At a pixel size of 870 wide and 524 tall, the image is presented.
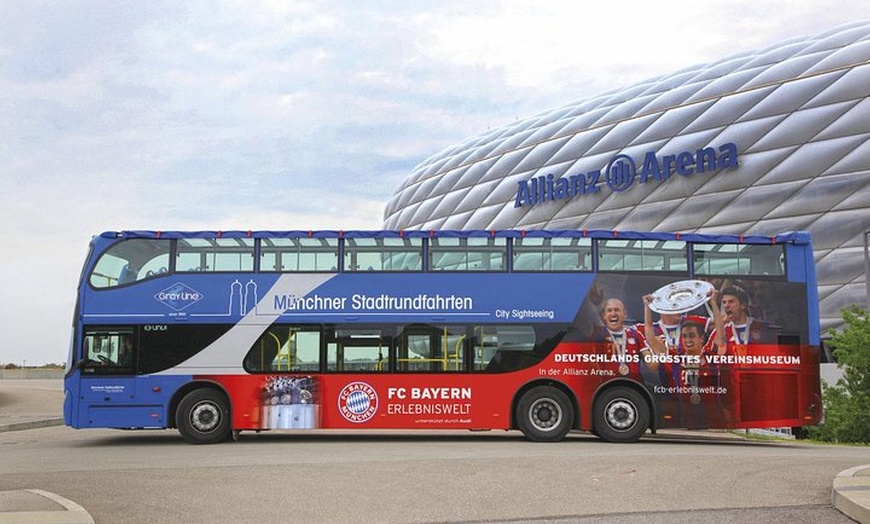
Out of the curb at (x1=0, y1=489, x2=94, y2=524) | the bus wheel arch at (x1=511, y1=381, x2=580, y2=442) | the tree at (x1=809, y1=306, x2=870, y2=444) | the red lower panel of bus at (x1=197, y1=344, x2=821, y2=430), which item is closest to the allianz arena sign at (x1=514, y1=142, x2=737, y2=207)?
the tree at (x1=809, y1=306, x2=870, y2=444)

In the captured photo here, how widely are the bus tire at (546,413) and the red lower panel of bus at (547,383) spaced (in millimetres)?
153

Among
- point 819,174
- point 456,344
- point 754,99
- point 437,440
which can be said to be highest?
point 754,99

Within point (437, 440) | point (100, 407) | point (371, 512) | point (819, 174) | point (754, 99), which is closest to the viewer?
point (371, 512)

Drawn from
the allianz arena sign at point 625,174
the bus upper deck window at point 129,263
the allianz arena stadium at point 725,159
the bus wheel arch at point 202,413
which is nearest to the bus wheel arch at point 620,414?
the bus wheel arch at point 202,413

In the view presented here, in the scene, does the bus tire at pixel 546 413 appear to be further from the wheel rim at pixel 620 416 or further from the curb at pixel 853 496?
the curb at pixel 853 496

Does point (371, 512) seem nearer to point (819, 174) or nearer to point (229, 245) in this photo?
point (229, 245)

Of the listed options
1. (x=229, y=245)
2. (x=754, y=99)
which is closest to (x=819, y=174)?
(x=754, y=99)

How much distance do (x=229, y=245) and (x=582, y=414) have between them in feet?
22.5

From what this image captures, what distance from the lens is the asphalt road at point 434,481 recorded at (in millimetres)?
8383

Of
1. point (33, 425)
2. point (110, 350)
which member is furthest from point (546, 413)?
point (33, 425)

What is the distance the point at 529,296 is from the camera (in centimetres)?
1695

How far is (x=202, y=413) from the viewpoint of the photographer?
662 inches

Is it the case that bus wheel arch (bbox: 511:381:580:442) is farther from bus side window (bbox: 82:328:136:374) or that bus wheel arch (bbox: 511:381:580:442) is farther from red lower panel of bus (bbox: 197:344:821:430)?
bus side window (bbox: 82:328:136:374)

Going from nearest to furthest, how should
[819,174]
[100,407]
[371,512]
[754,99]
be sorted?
[371,512] < [100,407] < [819,174] < [754,99]
